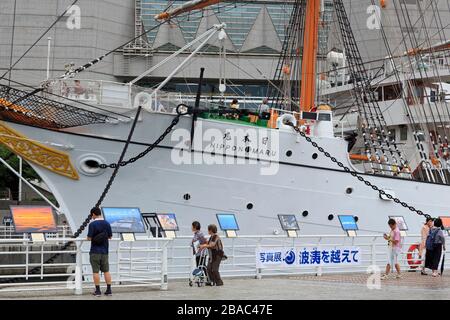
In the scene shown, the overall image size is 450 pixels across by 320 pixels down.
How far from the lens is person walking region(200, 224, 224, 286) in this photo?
15055 millimetres

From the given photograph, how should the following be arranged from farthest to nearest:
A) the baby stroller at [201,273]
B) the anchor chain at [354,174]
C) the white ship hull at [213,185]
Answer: the anchor chain at [354,174] → the white ship hull at [213,185] → the baby stroller at [201,273]

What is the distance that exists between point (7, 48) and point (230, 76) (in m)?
14.5

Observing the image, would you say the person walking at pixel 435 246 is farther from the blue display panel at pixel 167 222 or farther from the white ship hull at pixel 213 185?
the blue display panel at pixel 167 222

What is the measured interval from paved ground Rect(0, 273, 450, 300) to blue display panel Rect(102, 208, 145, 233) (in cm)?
119

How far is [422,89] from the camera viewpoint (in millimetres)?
31453

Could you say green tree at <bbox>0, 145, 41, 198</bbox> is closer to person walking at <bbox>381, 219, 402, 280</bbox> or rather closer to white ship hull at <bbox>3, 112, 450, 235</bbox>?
white ship hull at <bbox>3, 112, 450, 235</bbox>

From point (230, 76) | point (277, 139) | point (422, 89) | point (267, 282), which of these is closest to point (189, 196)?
point (277, 139)

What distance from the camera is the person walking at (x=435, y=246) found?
699 inches

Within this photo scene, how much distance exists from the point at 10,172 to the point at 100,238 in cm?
3682

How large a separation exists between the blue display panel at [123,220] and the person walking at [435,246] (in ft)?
19.1

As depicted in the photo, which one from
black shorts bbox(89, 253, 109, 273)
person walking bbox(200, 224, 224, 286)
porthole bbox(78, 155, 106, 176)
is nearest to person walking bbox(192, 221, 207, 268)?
person walking bbox(200, 224, 224, 286)

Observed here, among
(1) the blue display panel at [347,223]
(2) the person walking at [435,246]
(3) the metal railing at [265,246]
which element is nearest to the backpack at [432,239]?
(2) the person walking at [435,246]

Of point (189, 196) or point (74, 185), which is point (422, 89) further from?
point (74, 185)
